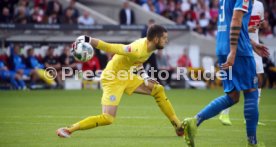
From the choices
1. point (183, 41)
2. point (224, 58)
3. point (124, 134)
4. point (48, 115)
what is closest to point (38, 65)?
point (183, 41)

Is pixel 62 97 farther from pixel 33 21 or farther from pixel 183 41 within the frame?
pixel 183 41

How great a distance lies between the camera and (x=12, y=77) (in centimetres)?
2595

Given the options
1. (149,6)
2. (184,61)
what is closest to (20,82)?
(184,61)

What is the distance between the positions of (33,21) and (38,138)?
57.4ft

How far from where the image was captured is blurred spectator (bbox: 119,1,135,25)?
2959 cm

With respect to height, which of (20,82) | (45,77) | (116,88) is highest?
(116,88)

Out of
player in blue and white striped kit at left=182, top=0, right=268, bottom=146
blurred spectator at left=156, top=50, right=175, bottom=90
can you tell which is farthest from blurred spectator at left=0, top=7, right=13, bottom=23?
player in blue and white striped kit at left=182, top=0, right=268, bottom=146

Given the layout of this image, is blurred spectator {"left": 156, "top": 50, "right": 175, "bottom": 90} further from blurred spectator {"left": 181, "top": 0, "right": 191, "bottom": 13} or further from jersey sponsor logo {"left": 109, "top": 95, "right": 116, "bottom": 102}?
jersey sponsor logo {"left": 109, "top": 95, "right": 116, "bottom": 102}

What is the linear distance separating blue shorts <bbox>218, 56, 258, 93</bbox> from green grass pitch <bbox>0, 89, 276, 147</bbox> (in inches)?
47.5

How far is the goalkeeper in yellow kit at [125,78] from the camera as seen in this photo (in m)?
10.3

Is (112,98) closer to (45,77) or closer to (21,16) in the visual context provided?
(45,77)

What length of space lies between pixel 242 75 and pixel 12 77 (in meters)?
17.7

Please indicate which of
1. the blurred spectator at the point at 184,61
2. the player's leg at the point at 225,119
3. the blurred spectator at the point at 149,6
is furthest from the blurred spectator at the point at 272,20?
the player's leg at the point at 225,119

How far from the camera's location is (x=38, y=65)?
86.8 ft
